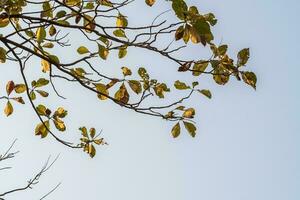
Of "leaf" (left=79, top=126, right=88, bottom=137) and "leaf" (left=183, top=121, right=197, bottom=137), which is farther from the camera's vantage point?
"leaf" (left=79, top=126, right=88, bottom=137)

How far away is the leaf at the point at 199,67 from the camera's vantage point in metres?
2.98

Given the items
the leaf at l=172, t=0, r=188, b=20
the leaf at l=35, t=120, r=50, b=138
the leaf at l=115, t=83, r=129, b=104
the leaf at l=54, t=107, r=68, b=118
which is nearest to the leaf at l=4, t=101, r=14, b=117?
the leaf at l=35, t=120, r=50, b=138

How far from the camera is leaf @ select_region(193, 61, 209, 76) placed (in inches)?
117

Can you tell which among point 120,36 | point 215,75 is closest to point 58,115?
point 120,36

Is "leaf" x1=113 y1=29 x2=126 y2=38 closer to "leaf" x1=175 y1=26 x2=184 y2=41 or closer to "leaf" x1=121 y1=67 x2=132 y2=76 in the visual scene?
"leaf" x1=121 y1=67 x2=132 y2=76

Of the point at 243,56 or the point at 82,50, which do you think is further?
the point at 82,50

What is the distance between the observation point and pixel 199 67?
9.80ft

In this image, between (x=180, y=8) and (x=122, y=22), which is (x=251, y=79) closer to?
(x=180, y=8)

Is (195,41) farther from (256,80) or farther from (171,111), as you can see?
(171,111)

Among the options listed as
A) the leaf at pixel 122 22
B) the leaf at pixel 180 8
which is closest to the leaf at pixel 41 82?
the leaf at pixel 122 22

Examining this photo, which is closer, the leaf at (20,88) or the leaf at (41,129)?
the leaf at (20,88)

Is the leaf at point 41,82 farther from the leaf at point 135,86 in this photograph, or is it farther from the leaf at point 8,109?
the leaf at point 135,86

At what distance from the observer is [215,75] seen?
3.03m

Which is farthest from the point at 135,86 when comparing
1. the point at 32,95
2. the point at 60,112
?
the point at 32,95
